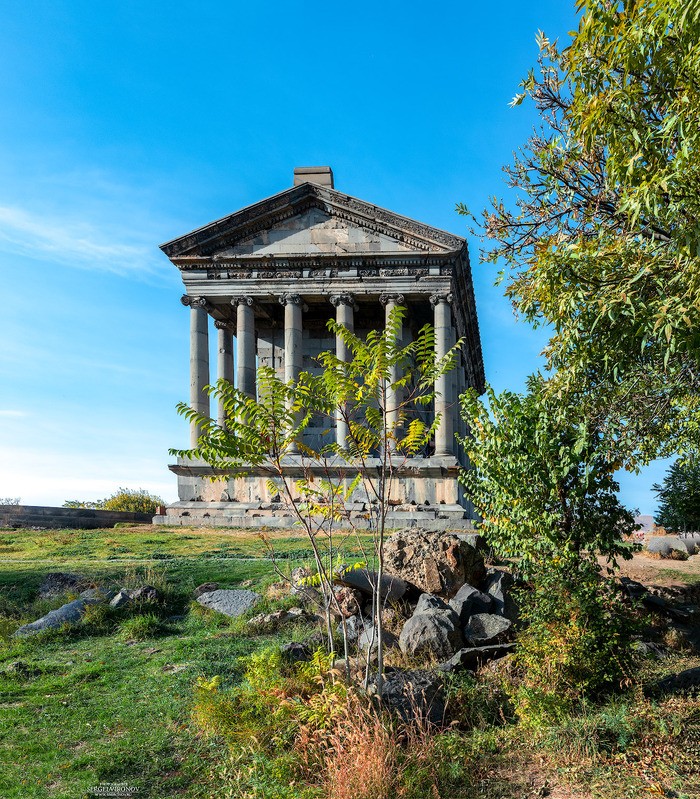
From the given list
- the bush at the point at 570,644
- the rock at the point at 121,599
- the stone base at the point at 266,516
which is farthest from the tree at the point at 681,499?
the rock at the point at 121,599

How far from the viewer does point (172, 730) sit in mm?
8172

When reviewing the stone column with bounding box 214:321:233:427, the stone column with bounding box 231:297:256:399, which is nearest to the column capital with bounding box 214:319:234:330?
the stone column with bounding box 214:321:233:427

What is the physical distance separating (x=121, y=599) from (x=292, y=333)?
57.5 feet

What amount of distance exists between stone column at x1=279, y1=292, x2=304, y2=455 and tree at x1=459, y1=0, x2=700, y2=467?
17596 millimetres

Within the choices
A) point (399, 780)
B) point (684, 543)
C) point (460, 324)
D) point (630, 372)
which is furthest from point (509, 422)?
point (460, 324)

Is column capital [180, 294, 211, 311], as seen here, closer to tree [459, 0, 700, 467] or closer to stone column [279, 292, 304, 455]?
stone column [279, 292, 304, 455]

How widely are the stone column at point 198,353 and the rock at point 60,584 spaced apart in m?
13.8

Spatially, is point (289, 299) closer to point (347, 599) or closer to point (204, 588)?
point (204, 588)

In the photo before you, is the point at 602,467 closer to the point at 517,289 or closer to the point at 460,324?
the point at 517,289

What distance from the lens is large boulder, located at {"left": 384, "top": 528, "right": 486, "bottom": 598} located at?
12.4 m

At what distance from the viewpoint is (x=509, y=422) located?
32.9 feet

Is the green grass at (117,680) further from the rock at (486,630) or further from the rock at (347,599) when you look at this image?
the rock at (486,630)

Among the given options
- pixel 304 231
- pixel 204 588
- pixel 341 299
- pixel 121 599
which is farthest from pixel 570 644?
pixel 304 231

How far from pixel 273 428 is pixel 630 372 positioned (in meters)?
6.01
